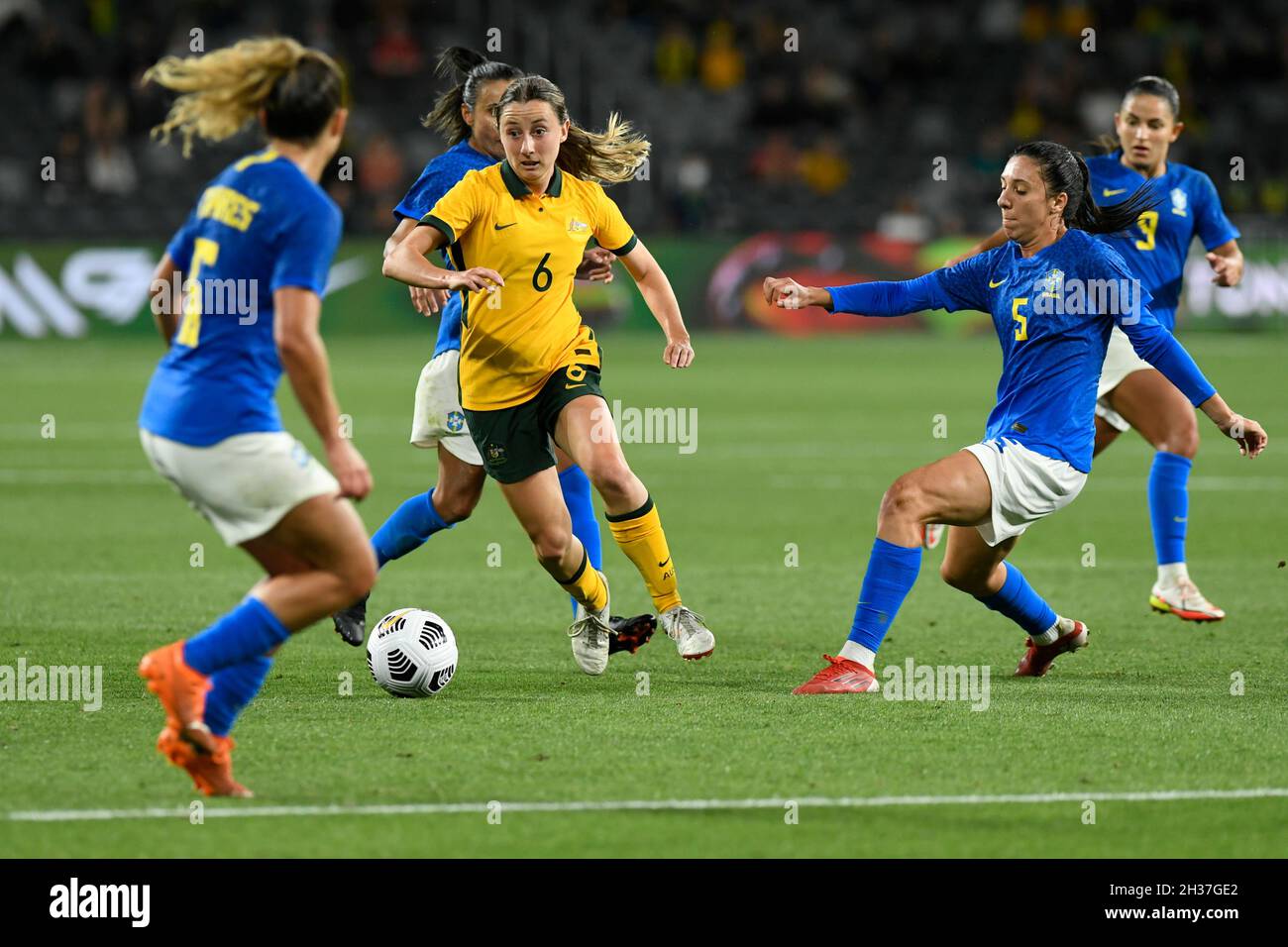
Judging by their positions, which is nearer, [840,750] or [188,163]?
[840,750]

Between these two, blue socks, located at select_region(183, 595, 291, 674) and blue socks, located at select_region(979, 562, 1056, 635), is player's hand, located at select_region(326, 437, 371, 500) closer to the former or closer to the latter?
blue socks, located at select_region(183, 595, 291, 674)

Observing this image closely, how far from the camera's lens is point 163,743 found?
483 cm

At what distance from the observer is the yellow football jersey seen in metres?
6.90

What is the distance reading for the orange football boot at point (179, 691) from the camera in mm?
4789

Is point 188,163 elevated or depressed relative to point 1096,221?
elevated

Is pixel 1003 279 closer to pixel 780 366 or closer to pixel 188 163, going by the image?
pixel 780 366

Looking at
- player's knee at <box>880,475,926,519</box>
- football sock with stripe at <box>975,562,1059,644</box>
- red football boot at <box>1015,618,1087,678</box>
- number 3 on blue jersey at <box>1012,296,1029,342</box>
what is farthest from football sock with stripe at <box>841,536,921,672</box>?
number 3 on blue jersey at <box>1012,296,1029,342</box>

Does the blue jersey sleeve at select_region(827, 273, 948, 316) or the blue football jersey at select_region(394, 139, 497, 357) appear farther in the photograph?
the blue football jersey at select_region(394, 139, 497, 357)

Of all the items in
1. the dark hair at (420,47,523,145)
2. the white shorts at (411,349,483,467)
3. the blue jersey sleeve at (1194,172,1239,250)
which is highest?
the dark hair at (420,47,523,145)

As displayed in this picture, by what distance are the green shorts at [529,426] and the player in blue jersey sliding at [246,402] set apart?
206 cm

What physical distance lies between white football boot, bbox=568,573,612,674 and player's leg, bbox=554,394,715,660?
24 cm
